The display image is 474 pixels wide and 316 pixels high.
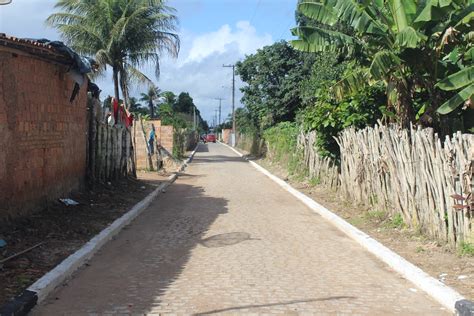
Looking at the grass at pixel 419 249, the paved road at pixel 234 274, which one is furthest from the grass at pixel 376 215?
the grass at pixel 419 249

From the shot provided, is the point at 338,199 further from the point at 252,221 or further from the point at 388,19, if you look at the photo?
the point at 388,19

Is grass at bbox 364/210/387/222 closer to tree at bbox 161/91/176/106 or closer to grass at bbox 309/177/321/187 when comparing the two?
grass at bbox 309/177/321/187

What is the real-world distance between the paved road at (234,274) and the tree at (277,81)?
20842 mm

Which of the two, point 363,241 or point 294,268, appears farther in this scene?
point 363,241

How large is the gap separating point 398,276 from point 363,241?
2.00 meters

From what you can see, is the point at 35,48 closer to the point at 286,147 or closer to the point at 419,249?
the point at 419,249

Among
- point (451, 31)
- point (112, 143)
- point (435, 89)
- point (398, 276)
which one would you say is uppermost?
point (451, 31)

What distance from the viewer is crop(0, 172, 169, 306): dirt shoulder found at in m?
6.28

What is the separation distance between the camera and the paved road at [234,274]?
5594 mm

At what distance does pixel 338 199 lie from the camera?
547 inches

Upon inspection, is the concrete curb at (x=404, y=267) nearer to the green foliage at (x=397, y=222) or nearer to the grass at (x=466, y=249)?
the green foliage at (x=397, y=222)

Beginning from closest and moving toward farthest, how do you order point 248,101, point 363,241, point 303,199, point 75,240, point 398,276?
point 398,276 < point 75,240 < point 363,241 < point 303,199 < point 248,101

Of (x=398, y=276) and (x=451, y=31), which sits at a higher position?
(x=451, y=31)

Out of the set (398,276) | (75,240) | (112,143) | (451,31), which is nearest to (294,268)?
(398,276)
